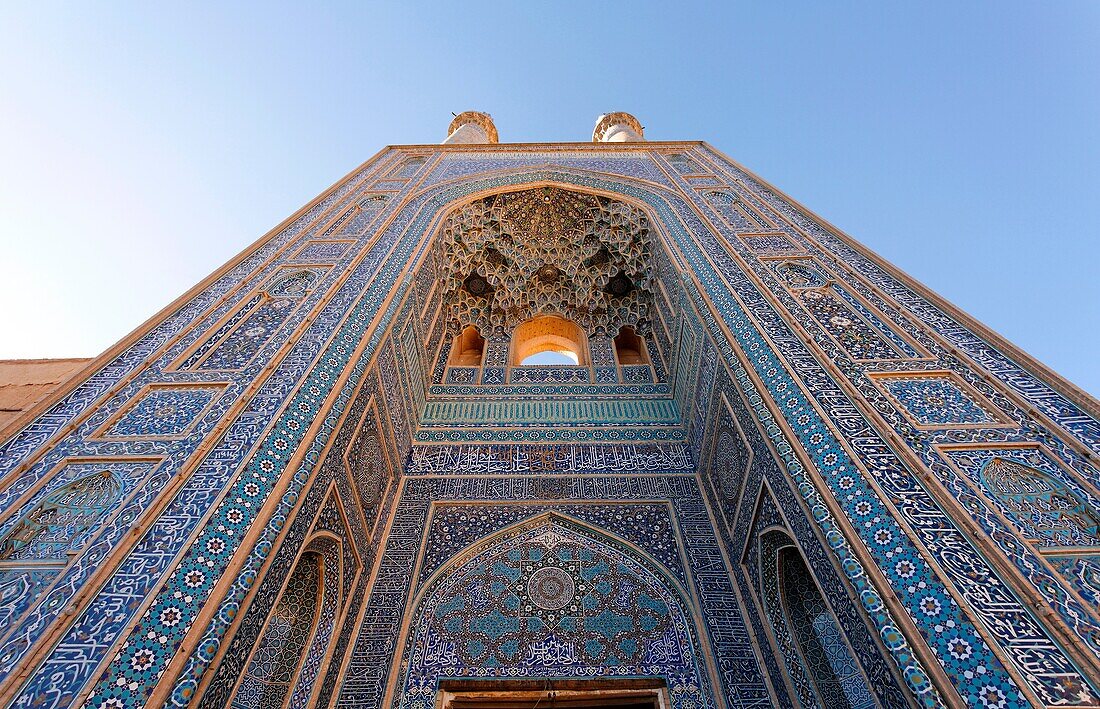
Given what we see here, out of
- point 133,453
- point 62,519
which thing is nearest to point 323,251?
point 133,453

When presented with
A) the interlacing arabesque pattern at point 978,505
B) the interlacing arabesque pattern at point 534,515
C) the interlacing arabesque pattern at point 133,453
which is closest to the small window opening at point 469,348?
the interlacing arabesque pattern at point 534,515

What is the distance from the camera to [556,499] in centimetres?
490

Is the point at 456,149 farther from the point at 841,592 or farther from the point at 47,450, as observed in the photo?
the point at 841,592

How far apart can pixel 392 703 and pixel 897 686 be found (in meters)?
2.63

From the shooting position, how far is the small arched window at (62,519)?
2.67m

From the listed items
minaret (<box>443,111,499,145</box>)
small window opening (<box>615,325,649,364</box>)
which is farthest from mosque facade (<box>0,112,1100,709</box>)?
minaret (<box>443,111,499,145</box>)

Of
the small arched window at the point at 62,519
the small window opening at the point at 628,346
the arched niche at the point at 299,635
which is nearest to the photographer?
the small arched window at the point at 62,519

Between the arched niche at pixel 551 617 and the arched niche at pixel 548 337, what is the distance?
302cm

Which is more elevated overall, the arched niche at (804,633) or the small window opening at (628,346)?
the small window opening at (628,346)

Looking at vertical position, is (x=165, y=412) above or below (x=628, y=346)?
below

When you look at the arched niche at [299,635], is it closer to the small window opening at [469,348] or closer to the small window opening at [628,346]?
the small window opening at [469,348]

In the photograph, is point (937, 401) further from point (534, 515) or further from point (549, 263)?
point (549, 263)

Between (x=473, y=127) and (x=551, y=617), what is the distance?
984 cm

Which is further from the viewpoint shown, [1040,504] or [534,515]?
[534,515]
